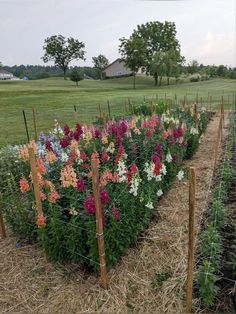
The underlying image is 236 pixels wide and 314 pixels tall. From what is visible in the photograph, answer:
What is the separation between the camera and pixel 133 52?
4697 centimetres

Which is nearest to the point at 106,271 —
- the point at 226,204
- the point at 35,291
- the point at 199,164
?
the point at 35,291

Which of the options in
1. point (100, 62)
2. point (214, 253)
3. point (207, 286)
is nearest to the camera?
point (207, 286)

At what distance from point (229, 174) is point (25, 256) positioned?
320 cm

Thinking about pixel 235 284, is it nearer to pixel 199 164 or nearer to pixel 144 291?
pixel 144 291

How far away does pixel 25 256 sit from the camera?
11.3ft

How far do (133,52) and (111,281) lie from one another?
47256 mm

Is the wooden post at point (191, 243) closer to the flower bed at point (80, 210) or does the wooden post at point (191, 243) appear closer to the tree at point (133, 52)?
the flower bed at point (80, 210)

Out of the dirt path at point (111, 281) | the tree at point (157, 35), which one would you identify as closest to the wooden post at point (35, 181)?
the dirt path at point (111, 281)

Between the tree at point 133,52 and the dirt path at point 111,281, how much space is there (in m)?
46.2

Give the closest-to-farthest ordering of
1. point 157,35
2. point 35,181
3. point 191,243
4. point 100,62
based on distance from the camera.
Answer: point 191,243 → point 35,181 → point 157,35 → point 100,62

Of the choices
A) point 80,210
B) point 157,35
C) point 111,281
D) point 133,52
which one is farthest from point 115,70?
point 111,281

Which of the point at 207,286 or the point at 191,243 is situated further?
the point at 207,286

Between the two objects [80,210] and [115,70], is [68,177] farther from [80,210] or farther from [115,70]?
[115,70]

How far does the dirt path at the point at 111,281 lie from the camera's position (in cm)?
274
